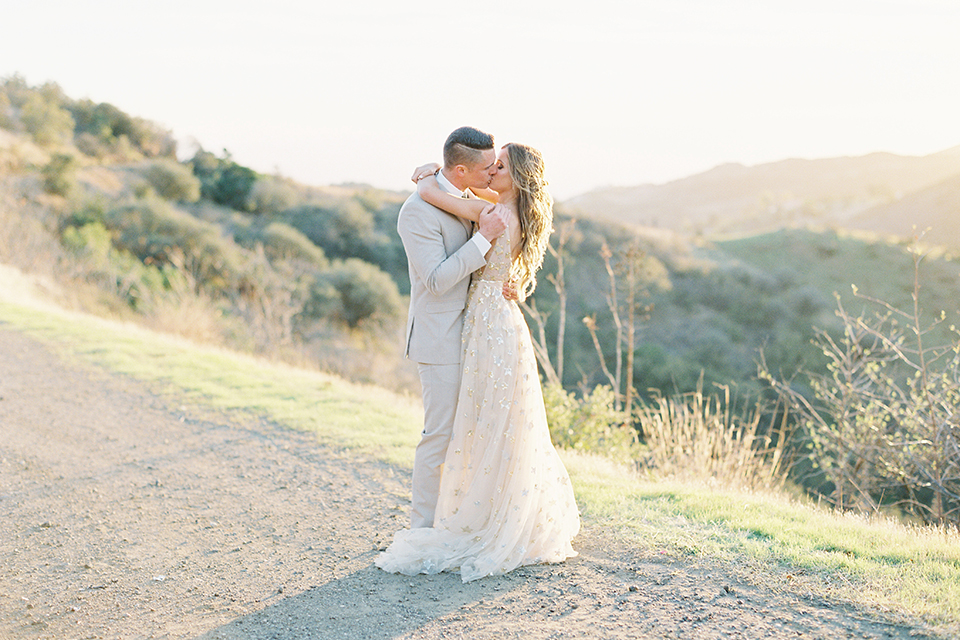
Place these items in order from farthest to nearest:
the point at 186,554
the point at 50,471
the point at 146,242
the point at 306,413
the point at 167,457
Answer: the point at 146,242
the point at 306,413
the point at 167,457
the point at 50,471
the point at 186,554

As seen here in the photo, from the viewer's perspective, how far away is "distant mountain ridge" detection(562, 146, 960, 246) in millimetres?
49938

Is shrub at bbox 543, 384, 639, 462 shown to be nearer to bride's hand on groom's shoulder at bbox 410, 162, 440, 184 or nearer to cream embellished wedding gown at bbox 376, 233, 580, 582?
cream embellished wedding gown at bbox 376, 233, 580, 582

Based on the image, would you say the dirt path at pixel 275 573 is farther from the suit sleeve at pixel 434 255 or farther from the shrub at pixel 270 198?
the shrub at pixel 270 198

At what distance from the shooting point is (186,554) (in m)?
4.05

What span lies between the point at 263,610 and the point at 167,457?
309 cm

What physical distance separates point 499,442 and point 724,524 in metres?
1.49

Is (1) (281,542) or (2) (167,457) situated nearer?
(1) (281,542)

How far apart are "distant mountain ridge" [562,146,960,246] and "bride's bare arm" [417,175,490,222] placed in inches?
1650

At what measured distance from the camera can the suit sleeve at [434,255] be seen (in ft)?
11.5

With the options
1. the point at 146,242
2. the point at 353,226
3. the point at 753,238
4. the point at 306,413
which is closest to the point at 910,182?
the point at 753,238

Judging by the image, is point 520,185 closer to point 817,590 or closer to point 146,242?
point 817,590

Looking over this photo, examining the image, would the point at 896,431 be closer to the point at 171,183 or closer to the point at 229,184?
the point at 171,183

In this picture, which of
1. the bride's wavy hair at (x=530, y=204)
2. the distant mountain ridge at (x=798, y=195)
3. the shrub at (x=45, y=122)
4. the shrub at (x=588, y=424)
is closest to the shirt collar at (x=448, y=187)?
the bride's wavy hair at (x=530, y=204)

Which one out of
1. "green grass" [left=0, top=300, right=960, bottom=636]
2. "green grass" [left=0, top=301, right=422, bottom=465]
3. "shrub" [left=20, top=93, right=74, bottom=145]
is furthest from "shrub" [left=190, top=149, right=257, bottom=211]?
"green grass" [left=0, top=300, right=960, bottom=636]
